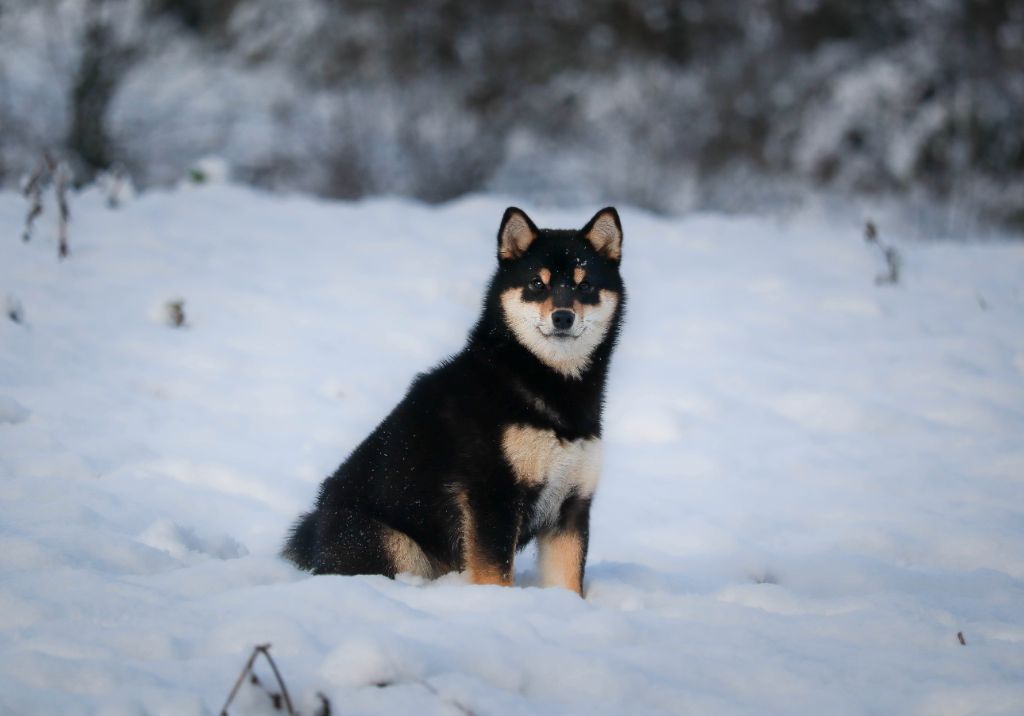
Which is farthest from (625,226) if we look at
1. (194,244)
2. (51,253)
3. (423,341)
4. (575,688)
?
(575,688)

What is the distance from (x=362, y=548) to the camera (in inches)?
139

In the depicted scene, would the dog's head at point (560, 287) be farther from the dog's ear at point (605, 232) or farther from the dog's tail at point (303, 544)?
the dog's tail at point (303, 544)

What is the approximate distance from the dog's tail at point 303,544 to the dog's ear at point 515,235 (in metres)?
1.33

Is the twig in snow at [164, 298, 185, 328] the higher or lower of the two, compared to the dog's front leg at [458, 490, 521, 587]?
higher

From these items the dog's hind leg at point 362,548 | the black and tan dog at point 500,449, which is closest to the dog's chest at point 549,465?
the black and tan dog at point 500,449

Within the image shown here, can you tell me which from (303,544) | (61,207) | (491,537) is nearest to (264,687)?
(491,537)

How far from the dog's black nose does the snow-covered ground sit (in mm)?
1008

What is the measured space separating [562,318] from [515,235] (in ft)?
1.52

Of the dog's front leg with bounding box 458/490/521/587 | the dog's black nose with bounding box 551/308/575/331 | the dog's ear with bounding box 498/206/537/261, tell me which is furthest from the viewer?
the dog's ear with bounding box 498/206/537/261

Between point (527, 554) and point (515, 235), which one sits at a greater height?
point (515, 235)

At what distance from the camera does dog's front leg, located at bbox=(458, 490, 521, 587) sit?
3396mm

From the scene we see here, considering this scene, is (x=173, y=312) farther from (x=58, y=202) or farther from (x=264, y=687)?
(x=264, y=687)

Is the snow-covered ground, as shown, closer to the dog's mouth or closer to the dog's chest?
the dog's chest

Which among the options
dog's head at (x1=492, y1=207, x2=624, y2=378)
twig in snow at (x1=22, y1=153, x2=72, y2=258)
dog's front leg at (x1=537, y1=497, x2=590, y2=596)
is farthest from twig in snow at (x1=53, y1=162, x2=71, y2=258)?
dog's front leg at (x1=537, y1=497, x2=590, y2=596)
